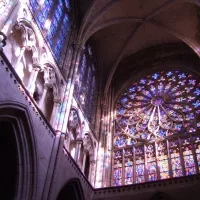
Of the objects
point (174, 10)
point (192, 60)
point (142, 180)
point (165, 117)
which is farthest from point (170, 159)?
point (174, 10)

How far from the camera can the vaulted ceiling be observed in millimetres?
A: 15078

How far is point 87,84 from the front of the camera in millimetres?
15484

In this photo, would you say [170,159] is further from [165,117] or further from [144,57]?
[144,57]

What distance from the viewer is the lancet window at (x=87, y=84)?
1405cm

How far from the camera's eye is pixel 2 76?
25.6 ft

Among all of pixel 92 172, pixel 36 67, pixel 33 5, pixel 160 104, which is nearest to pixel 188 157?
pixel 160 104

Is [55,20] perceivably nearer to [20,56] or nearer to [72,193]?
[20,56]

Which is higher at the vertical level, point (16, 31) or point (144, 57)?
point (144, 57)

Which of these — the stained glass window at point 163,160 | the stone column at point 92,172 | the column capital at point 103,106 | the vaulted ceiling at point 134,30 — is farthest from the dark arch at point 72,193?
the vaulted ceiling at point 134,30

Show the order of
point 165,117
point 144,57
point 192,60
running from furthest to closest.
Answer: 1. point 144,57
2. point 192,60
3. point 165,117

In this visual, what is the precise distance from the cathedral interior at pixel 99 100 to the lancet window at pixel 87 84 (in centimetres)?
5

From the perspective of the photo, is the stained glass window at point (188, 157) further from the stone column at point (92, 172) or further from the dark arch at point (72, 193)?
the dark arch at point (72, 193)

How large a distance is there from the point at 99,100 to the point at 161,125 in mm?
3376

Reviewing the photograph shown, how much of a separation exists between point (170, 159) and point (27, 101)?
690 cm
